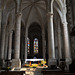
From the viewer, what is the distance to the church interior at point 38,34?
1276cm

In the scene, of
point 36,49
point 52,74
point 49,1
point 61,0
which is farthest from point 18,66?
point 36,49

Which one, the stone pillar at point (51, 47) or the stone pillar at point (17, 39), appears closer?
the stone pillar at point (51, 47)

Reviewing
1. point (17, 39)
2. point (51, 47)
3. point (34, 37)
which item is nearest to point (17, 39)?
point (17, 39)

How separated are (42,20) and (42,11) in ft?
7.08

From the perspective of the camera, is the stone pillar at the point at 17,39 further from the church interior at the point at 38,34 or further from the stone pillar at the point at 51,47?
the stone pillar at the point at 51,47

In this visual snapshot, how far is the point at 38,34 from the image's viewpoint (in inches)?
1435

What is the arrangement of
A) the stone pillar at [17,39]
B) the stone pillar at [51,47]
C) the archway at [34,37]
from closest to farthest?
the stone pillar at [51,47] < the stone pillar at [17,39] < the archway at [34,37]

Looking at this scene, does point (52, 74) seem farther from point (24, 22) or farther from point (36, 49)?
point (36, 49)

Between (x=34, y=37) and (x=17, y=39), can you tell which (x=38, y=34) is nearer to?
(x=34, y=37)

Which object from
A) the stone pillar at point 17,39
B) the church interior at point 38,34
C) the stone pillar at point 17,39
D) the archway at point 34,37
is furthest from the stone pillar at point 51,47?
the archway at point 34,37

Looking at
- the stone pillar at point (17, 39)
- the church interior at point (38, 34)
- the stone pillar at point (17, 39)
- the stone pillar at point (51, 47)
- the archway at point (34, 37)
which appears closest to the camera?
the stone pillar at point (51, 47)

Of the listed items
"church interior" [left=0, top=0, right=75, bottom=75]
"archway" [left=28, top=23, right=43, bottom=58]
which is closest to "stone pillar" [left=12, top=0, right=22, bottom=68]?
"church interior" [left=0, top=0, right=75, bottom=75]

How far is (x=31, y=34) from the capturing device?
119ft

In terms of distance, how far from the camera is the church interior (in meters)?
12.8
